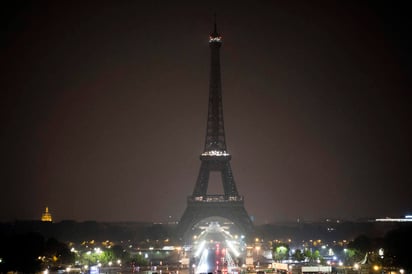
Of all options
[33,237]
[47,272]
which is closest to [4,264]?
[47,272]

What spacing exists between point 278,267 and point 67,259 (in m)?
19.0

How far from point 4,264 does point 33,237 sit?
10.2m

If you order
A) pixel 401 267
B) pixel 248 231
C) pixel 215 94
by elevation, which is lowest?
pixel 401 267

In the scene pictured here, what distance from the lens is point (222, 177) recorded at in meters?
94.5

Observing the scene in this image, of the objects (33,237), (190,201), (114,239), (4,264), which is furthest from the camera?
(114,239)

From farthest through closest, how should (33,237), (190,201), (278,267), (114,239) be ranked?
(114,239) → (190,201) → (33,237) → (278,267)

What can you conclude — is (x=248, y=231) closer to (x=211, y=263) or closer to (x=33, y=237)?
(x=211, y=263)

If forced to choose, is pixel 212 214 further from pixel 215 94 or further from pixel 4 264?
pixel 4 264

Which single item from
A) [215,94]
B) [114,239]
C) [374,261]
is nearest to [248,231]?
[215,94]

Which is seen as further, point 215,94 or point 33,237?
point 215,94

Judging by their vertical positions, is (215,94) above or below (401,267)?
above

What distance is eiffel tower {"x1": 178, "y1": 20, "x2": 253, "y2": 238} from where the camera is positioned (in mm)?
93188

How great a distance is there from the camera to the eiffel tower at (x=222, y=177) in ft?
306

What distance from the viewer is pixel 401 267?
53188mm
